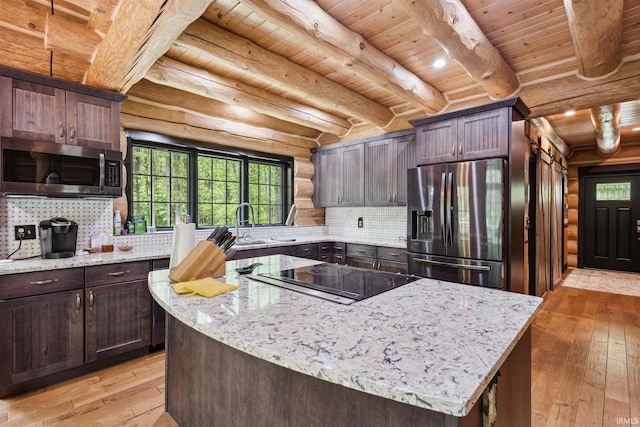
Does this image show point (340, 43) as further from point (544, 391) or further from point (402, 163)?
point (544, 391)

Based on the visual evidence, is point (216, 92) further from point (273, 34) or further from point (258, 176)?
point (258, 176)

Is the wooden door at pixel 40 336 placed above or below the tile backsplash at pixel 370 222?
below

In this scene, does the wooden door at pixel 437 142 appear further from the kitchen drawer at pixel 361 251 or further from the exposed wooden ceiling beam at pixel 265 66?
the kitchen drawer at pixel 361 251

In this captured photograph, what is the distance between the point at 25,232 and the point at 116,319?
1027mm

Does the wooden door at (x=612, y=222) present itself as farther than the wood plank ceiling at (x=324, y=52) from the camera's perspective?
Yes

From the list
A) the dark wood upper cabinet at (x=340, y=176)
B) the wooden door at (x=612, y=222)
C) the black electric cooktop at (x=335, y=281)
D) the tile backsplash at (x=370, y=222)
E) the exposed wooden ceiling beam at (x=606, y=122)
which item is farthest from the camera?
the wooden door at (x=612, y=222)

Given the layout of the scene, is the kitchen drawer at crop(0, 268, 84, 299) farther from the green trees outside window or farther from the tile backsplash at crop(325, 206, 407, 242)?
the tile backsplash at crop(325, 206, 407, 242)

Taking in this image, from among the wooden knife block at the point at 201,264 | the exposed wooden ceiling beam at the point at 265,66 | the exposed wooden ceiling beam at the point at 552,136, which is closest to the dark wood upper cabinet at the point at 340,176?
the exposed wooden ceiling beam at the point at 265,66

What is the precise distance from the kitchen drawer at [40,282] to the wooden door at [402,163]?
338 centimetres

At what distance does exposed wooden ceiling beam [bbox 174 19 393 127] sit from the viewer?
237 centimetres

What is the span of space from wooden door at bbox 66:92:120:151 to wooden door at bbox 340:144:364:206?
2906mm

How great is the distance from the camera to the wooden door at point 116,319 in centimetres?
248

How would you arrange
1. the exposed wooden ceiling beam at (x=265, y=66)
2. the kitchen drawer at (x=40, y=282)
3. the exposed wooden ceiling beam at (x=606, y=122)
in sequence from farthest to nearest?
the exposed wooden ceiling beam at (x=606, y=122)
the exposed wooden ceiling beam at (x=265, y=66)
the kitchen drawer at (x=40, y=282)

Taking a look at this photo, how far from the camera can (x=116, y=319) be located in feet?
8.55
